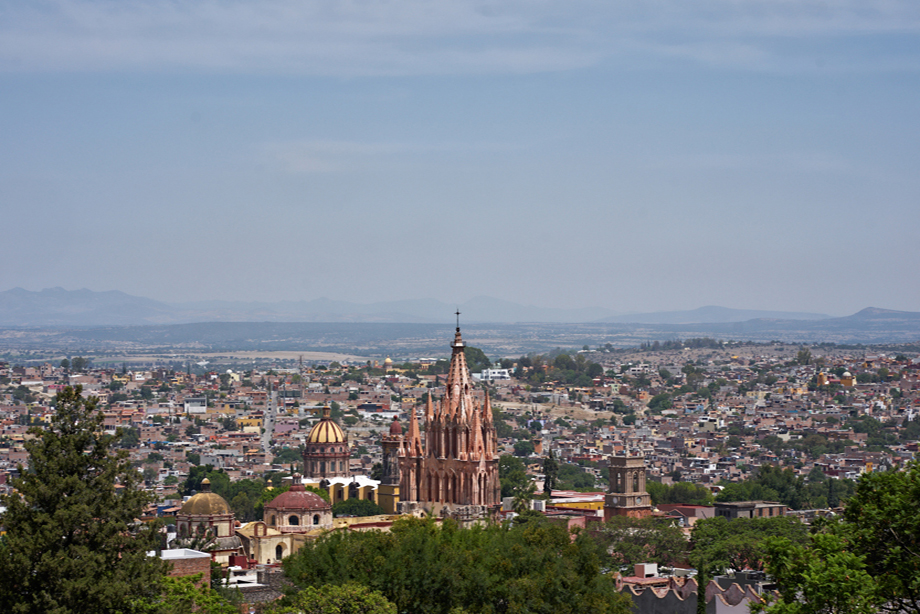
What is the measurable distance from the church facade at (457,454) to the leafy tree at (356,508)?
42.5 ft

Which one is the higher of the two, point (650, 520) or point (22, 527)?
point (22, 527)

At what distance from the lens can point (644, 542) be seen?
66.1 m

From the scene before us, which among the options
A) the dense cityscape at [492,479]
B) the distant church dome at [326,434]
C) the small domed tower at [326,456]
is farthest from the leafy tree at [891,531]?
the distant church dome at [326,434]

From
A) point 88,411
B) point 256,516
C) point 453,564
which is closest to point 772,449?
point 256,516

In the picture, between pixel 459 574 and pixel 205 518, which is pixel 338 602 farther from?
pixel 205 518

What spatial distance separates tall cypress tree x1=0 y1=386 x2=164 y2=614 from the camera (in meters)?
28.3

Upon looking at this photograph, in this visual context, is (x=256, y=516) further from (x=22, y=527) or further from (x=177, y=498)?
(x=22, y=527)

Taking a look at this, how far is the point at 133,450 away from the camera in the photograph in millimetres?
167125

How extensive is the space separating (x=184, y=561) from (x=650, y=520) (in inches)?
1409

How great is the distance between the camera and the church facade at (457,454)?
66.9 m

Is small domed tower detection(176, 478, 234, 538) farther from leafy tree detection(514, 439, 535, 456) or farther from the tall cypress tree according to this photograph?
leafy tree detection(514, 439, 535, 456)

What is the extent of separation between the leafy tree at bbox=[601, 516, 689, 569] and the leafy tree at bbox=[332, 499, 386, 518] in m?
16.3

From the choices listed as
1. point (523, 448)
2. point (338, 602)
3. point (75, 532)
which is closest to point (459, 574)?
point (338, 602)

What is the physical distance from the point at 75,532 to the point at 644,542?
40.4 meters
